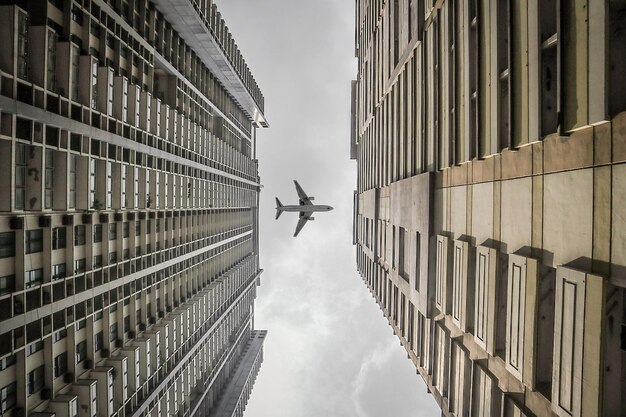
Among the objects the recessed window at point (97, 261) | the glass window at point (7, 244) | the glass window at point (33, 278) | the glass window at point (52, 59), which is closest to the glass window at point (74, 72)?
the glass window at point (52, 59)

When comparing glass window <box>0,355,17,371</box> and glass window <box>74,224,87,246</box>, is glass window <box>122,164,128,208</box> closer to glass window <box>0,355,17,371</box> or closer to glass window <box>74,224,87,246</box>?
glass window <box>74,224,87,246</box>

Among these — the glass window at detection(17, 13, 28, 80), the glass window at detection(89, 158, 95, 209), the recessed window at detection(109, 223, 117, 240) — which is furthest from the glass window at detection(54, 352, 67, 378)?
the glass window at detection(17, 13, 28, 80)

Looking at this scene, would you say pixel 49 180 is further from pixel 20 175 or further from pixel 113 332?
pixel 113 332

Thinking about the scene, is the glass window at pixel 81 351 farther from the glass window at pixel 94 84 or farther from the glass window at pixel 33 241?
the glass window at pixel 94 84

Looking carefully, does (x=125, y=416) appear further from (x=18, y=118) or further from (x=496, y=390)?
(x=496, y=390)

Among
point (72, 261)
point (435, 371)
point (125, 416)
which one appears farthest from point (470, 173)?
point (125, 416)

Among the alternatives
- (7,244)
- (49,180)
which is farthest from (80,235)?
(7,244)
